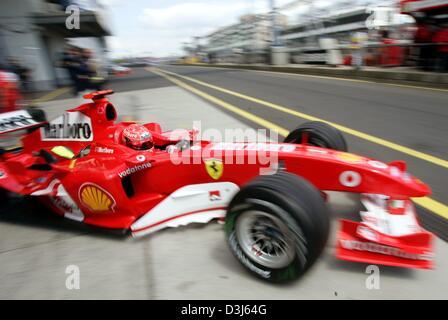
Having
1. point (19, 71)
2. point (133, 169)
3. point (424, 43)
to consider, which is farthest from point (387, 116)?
point (19, 71)

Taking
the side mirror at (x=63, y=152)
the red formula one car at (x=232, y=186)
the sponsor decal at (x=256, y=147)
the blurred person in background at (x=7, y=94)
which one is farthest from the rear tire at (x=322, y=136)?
the blurred person in background at (x=7, y=94)

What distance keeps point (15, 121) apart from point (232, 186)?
2671mm

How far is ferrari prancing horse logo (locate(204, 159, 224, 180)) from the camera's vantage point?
2611mm

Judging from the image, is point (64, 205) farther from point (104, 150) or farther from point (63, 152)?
point (63, 152)

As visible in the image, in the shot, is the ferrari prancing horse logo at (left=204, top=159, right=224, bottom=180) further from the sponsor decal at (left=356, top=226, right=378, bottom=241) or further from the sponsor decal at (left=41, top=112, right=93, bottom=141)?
the sponsor decal at (left=41, top=112, right=93, bottom=141)

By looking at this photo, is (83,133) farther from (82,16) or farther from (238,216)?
(82,16)

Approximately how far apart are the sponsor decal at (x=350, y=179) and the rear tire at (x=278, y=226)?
14.7 inches

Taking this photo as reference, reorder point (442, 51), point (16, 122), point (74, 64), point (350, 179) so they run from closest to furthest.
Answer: point (350, 179) < point (16, 122) < point (74, 64) < point (442, 51)

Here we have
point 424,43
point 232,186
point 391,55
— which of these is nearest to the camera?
point 232,186

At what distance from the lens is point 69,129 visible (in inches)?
149

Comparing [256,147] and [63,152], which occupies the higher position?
[256,147]
